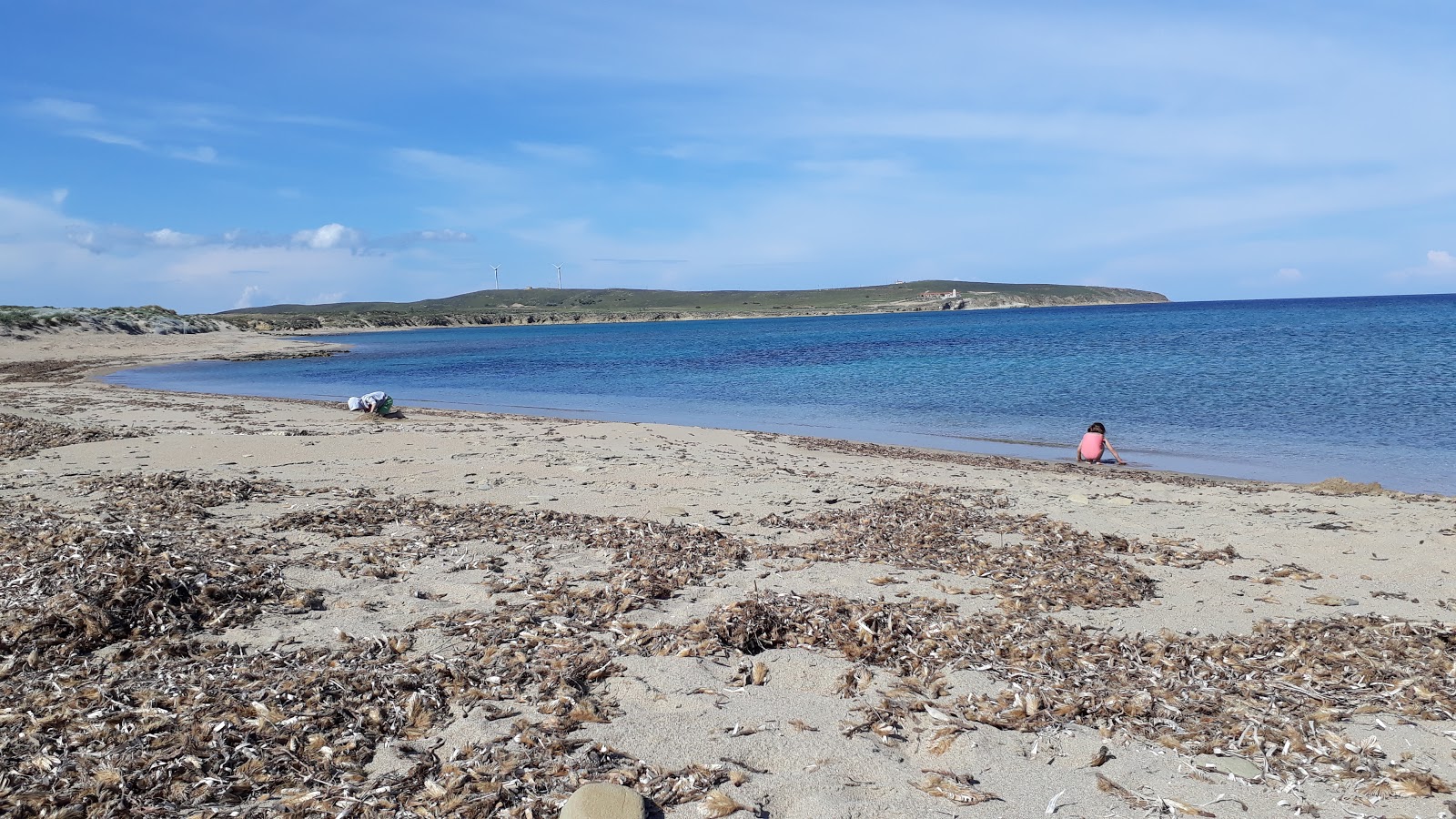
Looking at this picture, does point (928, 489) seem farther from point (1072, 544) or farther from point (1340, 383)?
point (1340, 383)

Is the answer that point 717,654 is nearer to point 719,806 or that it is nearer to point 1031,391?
point 719,806

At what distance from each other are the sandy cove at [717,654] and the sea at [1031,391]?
881 cm

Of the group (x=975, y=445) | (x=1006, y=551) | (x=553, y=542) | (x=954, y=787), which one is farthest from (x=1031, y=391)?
(x=954, y=787)

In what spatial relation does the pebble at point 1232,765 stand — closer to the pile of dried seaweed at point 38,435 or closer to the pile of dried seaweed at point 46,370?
the pile of dried seaweed at point 38,435

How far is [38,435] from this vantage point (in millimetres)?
15109

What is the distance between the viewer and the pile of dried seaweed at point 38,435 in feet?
44.7

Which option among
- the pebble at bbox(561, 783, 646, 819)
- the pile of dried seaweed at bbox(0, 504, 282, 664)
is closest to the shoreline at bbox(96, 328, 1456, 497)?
the pebble at bbox(561, 783, 646, 819)

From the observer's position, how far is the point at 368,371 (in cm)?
4753

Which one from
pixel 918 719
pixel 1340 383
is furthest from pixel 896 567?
pixel 1340 383

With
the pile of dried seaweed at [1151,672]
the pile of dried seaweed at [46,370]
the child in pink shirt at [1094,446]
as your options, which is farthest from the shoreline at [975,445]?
the pile of dried seaweed at [46,370]

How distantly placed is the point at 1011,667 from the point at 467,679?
317cm

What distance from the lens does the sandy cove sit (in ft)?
13.0

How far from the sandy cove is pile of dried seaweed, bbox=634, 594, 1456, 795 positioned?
2cm

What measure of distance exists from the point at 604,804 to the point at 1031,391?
29.1 metres
